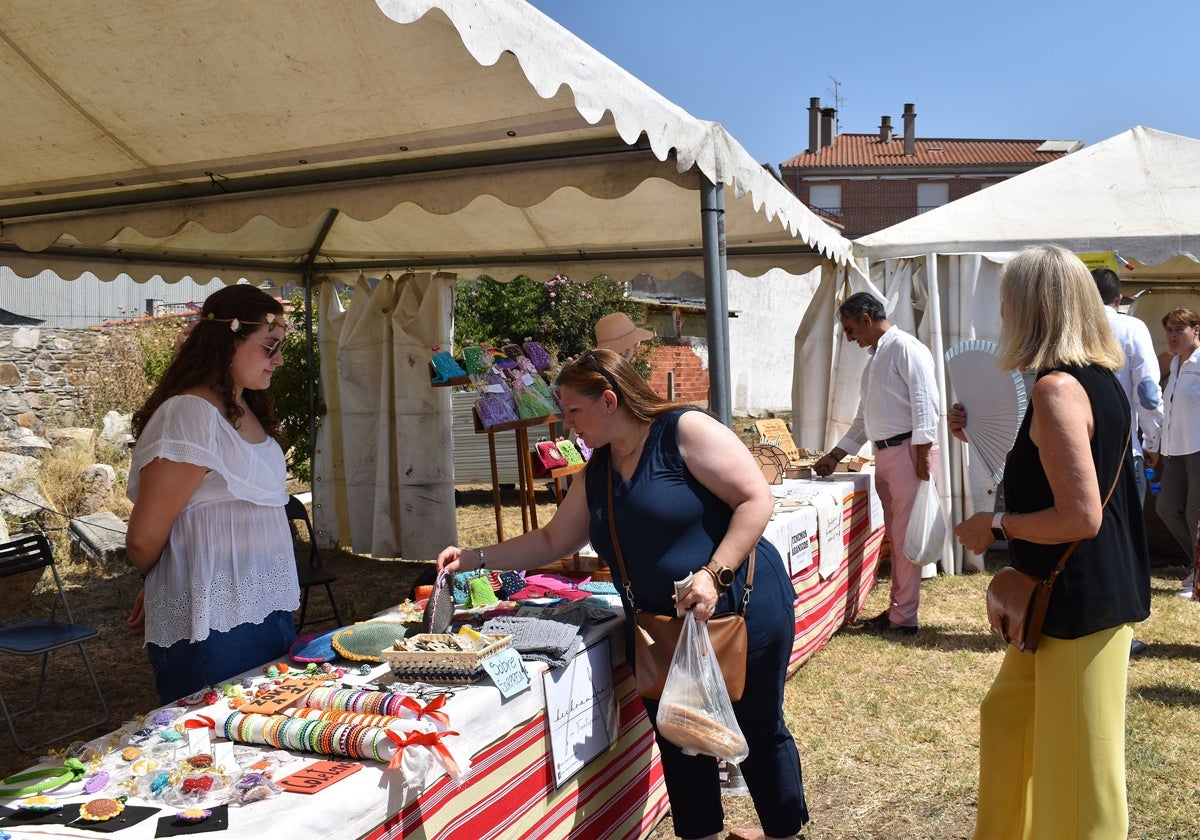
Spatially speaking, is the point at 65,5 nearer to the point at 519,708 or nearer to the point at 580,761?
the point at 519,708

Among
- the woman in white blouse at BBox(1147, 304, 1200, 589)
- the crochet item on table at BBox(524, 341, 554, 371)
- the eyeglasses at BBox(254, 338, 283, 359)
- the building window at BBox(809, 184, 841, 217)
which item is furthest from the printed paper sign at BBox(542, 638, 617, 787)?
the building window at BBox(809, 184, 841, 217)

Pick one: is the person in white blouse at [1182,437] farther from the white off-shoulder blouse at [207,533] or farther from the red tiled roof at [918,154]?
the red tiled roof at [918,154]

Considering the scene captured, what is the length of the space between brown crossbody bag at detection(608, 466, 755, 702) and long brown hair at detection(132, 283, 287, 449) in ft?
3.89

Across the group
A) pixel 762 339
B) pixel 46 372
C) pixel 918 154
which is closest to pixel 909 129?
pixel 918 154

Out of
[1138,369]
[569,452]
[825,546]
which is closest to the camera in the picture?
[825,546]

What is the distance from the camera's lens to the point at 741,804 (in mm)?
3293

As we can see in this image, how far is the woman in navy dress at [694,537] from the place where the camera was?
2.39 metres

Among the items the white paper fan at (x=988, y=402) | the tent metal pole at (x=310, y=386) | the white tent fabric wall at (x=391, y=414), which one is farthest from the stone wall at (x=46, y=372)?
the white paper fan at (x=988, y=402)

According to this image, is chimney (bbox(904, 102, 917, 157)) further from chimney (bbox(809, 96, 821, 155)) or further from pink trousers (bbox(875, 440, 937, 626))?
pink trousers (bbox(875, 440, 937, 626))

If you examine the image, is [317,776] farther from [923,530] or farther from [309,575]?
[923,530]

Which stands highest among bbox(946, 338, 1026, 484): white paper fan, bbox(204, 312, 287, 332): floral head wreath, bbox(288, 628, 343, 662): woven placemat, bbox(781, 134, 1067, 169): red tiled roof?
bbox(781, 134, 1067, 169): red tiled roof

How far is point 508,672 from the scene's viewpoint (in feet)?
7.27

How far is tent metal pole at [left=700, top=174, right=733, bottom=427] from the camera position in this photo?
11.5ft

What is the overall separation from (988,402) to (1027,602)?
2.52 m
